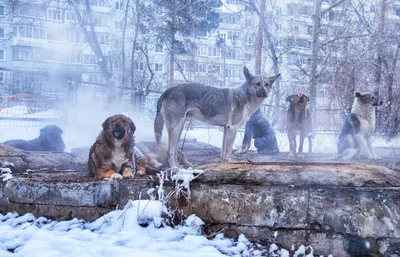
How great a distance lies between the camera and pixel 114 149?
14.4 ft

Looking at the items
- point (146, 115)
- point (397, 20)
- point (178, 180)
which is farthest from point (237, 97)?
point (397, 20)

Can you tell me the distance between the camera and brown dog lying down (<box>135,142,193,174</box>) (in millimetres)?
4844

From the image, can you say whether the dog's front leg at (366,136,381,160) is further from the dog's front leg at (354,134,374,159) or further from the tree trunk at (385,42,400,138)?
the tree trunk at (385,42,400,138)

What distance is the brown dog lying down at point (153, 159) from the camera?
4844mm

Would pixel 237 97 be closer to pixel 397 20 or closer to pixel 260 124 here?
pixel 260 124

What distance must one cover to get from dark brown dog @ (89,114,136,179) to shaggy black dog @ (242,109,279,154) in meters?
4.48

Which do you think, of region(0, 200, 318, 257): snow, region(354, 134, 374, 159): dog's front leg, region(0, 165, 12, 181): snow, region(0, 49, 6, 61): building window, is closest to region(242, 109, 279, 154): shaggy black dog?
region(354, 134, 374, 159): dog's front leg

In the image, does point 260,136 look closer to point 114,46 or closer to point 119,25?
point 119,25

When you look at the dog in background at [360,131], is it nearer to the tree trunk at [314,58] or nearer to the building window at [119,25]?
the tree trunk at [314,58]

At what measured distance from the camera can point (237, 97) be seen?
579 centimetres

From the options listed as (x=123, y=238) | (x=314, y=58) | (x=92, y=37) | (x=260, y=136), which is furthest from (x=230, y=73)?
(x=123, y=238)

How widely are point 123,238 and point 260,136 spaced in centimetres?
637

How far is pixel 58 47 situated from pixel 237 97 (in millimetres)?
26894

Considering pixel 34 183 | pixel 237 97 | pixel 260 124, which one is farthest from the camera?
pixel 260 124
